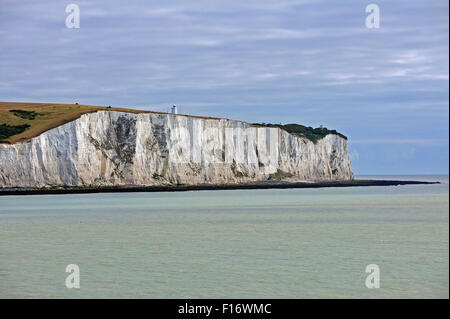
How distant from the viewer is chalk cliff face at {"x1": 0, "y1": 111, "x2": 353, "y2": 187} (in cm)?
8450

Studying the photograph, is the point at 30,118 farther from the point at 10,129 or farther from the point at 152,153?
the point at 152,153

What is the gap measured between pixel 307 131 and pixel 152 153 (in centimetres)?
4292

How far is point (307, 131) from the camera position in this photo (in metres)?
130

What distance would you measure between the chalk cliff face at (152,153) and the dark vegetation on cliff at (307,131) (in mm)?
3629

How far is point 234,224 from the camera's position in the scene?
1522 inches

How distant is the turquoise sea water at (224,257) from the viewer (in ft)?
57.5

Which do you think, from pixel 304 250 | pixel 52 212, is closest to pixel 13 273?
pixel 304 250

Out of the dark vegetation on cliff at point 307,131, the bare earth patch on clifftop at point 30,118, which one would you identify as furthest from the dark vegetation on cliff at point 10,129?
the dark vegetation on cliff at point 307,131
